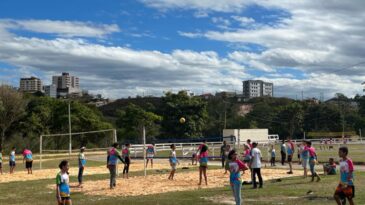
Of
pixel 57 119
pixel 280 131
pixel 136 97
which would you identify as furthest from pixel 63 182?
pixel 136 97

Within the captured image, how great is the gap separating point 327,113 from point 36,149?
237 feet

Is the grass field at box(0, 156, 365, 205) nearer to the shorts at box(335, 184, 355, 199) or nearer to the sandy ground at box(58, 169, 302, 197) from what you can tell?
the sandy ground at box(58, 169, 302, 197)

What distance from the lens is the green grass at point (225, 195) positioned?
16.5 meters

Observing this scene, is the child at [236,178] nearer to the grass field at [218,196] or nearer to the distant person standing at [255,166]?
the grass field at [218,196]

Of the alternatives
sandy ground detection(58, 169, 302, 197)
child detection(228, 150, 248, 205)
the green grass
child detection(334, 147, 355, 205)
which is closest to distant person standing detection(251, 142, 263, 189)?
the green grass

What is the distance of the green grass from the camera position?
→ 54.2 ft

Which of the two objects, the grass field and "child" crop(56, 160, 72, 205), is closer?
"child" crop(56, 160, 72, 205)

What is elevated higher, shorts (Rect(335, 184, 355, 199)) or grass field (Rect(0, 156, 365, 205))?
shorts (Rect(335, 184, 355, 199))

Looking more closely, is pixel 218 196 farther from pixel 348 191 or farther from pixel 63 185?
pixel 63 185

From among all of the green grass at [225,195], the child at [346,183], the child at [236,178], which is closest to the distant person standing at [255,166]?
the green grass at [225,195]

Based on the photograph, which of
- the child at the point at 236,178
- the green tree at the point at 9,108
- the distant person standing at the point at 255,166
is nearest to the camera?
the child at the point at 236,178

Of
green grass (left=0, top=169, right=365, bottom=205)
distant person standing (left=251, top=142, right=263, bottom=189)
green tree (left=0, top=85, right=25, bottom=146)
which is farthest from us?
green tree (left=0, top=85, right=25, bottom=146)

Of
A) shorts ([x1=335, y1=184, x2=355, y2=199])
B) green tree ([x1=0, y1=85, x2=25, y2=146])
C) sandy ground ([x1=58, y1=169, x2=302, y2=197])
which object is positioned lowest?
sandy ground ([x1=58, y1=169, x2=302, y2=197])

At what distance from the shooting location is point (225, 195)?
18266 mm
